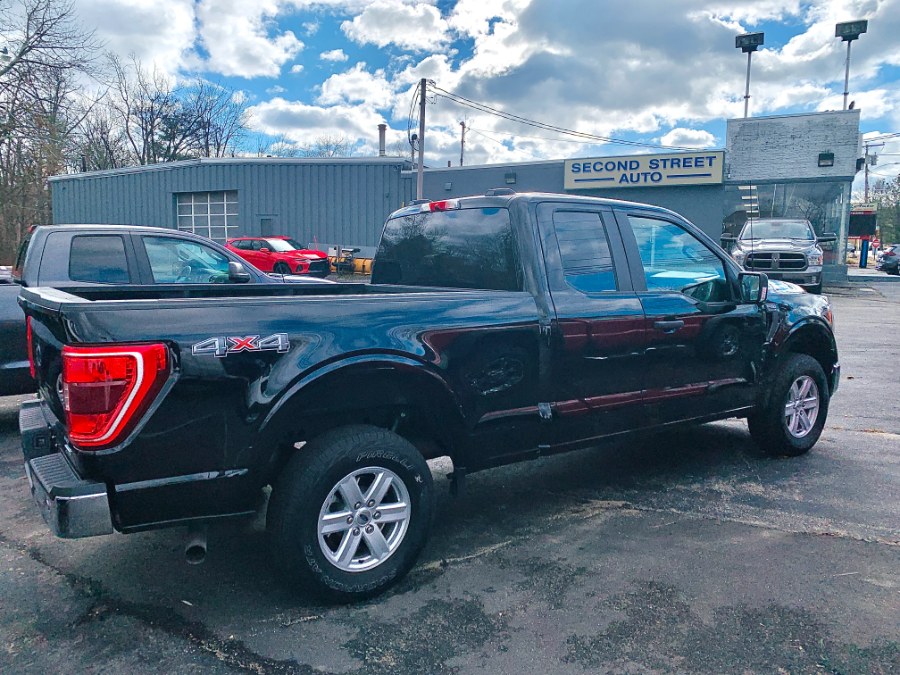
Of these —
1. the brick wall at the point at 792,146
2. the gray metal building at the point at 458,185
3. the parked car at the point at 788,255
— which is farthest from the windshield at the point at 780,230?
the brick wall at the point at 792,146

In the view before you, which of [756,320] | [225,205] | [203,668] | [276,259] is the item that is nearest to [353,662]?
[203,668]

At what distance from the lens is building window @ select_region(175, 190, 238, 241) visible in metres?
35.6

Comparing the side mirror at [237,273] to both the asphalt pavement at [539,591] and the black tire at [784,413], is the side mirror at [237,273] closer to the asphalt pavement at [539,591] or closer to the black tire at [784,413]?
the asphalt pavement at [539,591]


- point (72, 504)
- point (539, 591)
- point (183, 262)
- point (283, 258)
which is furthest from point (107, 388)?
point (283, 258)

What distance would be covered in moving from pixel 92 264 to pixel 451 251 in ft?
11.7

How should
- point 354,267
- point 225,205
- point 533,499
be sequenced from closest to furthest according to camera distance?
point 533,499
point 354,267
point 225,205

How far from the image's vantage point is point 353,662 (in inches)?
105

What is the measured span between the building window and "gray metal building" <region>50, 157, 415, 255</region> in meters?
0.05

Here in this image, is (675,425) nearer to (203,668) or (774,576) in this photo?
(774,576)

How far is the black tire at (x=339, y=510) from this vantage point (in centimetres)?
292

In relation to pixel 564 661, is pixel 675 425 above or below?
above

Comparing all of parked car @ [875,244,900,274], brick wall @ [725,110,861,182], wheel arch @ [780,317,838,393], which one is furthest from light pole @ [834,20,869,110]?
wheel arch @ [780,317,838,393]

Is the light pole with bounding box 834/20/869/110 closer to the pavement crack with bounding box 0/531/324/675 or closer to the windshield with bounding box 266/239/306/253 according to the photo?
the windshield with bounding box 266/239/306/253

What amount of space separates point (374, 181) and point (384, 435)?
29773 mm
